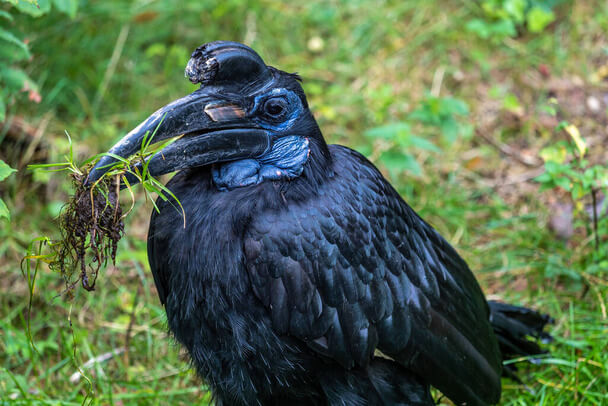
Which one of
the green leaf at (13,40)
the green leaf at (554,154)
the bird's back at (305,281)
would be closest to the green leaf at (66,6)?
the green leaf at (13,40)

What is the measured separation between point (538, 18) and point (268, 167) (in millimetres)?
3468

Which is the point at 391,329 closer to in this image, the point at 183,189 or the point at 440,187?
the point at 183,189

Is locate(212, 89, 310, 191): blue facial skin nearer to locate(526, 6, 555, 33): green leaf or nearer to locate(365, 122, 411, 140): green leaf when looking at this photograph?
locate(365, 122, 411, 140): green leaf

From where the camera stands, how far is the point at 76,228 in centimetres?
228

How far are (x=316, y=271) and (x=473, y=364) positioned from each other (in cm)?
84

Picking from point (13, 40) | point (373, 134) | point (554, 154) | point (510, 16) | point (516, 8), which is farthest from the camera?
point (510, 16)

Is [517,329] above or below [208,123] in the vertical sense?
below

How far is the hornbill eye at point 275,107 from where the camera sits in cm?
251

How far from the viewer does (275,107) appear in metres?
2.52

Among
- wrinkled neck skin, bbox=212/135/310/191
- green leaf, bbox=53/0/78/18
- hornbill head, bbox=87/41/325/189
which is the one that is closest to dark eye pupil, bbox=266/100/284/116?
hornbill head, bbox=87/41/325/189

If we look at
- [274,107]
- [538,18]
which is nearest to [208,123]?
[274,107]

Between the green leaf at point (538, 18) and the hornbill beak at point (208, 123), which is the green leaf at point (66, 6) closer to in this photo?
the hornbill beak at point (208, 123)

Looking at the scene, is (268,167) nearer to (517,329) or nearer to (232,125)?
(232,125)

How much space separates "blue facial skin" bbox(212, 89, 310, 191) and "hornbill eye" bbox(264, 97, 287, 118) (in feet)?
0.05
